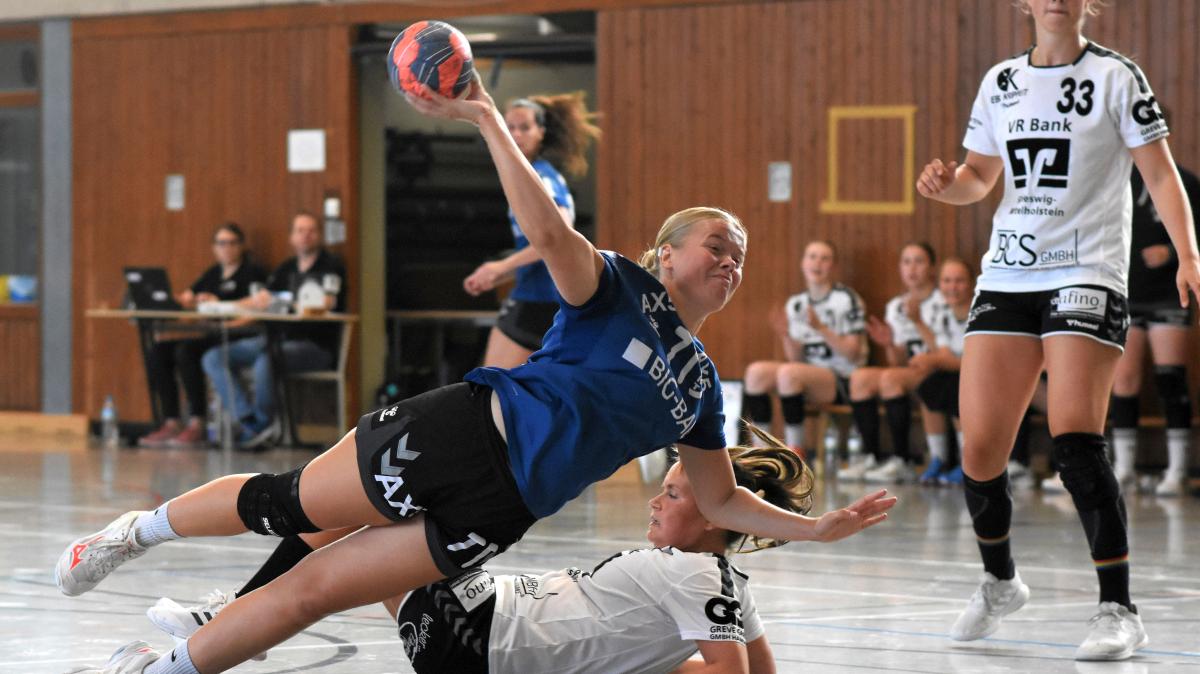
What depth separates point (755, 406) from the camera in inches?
375

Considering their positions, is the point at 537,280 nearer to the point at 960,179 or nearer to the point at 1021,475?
the point at 960,179

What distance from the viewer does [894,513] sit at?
745cm

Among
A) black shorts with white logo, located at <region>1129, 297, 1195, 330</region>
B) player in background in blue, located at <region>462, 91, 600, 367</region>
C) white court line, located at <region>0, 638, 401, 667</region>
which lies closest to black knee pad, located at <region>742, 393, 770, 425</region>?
black shorts with white logo, located at <region>1129, 297, 1195, 330</region>

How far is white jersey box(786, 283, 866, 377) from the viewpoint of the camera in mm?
9508

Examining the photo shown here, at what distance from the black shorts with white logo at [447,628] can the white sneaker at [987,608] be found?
151 cm

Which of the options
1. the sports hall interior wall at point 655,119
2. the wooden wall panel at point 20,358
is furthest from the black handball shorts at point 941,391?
the wooden wall panel at point 20,358

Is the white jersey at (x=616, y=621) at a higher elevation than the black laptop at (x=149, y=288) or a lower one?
lower

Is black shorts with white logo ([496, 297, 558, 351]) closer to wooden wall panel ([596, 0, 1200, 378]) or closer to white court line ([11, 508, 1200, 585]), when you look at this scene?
white court line ([11, 508, 1200, 585])

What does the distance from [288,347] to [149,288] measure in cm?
107

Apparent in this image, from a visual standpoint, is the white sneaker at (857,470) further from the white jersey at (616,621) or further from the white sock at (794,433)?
the white jersey at (616,621)

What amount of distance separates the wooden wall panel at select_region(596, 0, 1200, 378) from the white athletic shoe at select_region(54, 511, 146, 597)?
279 inches

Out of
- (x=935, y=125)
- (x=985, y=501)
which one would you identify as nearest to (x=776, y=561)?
(x=985, y=501)

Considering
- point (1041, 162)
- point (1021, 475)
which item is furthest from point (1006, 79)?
point (1021, 475)

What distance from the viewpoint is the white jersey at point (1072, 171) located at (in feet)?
13.6
